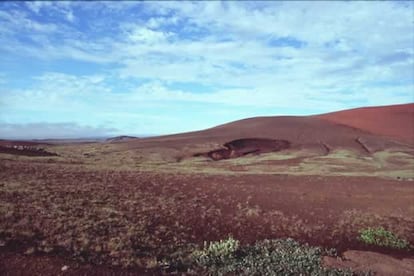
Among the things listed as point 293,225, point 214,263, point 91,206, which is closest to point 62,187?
point 91,206

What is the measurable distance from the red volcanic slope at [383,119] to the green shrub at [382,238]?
49.2 meters

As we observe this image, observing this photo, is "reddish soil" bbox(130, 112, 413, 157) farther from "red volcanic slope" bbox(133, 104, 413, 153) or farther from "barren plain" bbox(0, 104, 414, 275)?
"barren plain" bbox(0, 104, 414, 275)

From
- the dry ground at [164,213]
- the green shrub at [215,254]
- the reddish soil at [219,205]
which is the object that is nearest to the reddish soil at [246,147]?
the dry ground at [164,213]

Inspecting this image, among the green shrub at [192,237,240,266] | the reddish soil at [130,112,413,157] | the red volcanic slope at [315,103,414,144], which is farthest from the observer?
the red volcanic slope at [315,103,414,144]

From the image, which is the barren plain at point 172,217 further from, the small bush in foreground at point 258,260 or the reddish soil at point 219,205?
the small bush in foreground at point 258,260

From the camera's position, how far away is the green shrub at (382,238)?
13.3 metres

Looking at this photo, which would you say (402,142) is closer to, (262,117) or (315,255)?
(262,117)

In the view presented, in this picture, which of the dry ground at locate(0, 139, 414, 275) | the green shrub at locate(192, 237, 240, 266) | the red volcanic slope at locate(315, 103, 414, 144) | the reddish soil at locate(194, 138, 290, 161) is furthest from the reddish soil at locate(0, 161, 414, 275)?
the red volcanic slope at locate(315, 103, 414, 144)

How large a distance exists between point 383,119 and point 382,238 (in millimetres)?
59581

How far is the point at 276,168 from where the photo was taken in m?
39.0

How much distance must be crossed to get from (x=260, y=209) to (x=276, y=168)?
22331 mm

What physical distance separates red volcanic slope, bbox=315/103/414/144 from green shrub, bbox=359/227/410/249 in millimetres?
49164

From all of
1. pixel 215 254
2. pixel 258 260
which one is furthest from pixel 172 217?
pixel 258 260

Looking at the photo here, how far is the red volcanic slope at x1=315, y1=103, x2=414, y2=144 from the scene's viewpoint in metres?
63.0
